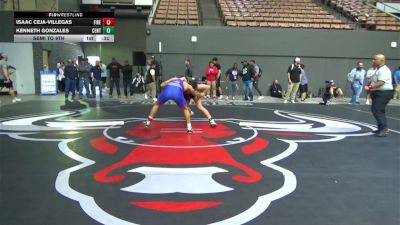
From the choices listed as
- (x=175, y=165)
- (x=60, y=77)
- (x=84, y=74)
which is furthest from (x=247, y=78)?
(x=175, y=165)

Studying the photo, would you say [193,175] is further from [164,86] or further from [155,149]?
[164,86]

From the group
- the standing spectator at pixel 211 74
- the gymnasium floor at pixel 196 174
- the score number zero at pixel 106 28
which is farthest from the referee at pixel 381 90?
the standing spectator at pixel 211 74

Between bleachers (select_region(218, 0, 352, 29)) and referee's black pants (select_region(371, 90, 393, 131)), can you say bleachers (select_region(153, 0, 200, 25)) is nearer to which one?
bleachers (select_region(218, 0, 352, 29))

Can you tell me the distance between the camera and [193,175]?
14.8ft

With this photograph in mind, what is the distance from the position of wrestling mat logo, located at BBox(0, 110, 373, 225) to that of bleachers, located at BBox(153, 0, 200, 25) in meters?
11.3

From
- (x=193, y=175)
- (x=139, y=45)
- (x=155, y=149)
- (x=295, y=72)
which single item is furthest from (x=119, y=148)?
(x=139, y=45)

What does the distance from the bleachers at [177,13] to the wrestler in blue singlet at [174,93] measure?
39.6 ft

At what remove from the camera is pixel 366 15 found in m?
21.0

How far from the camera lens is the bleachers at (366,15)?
19594mm

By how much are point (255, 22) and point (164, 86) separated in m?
13.1

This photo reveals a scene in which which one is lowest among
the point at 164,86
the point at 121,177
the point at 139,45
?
the point at 121,177

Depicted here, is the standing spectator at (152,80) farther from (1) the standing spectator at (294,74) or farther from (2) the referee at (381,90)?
(2) the referee at (381,90)
